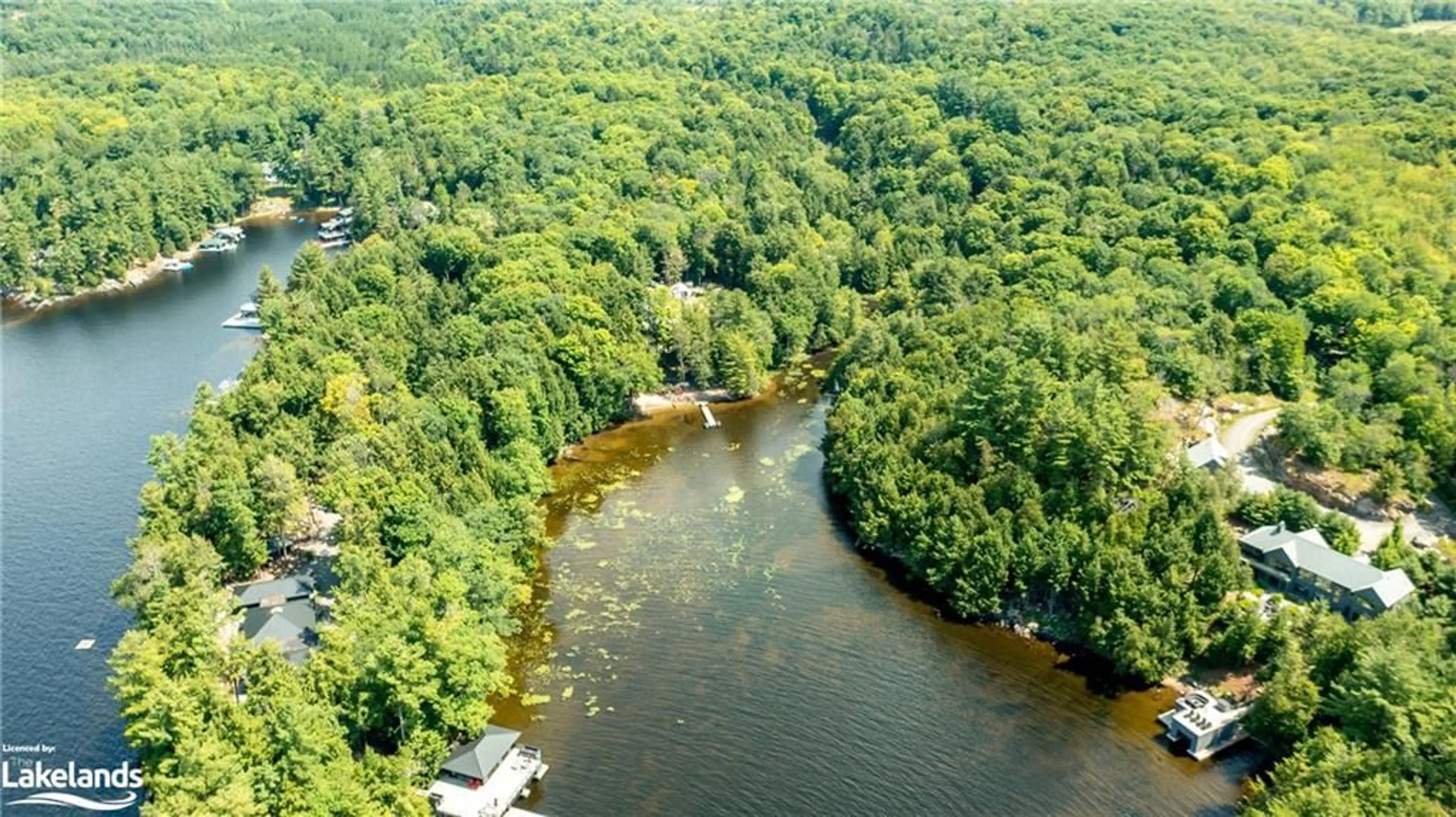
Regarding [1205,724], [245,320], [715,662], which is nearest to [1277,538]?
[1205,724]

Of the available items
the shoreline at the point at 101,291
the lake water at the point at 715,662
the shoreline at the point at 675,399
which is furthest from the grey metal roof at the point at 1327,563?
the shoreline at the point at 101,291

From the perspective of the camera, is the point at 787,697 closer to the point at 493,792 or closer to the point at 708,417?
the point at 493,792

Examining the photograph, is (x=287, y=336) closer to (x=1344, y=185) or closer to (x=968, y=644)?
(x=968, y=644)

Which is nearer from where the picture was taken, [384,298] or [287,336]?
[287,336]

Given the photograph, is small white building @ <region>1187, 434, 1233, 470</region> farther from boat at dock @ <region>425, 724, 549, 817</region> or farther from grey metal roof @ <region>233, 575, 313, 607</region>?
grey metal roof @ <region>233, 575, 313, 607</region>

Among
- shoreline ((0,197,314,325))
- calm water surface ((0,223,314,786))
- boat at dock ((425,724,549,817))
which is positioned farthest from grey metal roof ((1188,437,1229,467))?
shoreline ((0,197,314,325))

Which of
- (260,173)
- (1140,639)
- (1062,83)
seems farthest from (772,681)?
(260,173)

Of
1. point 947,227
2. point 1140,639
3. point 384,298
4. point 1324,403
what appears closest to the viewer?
point 1140,639
